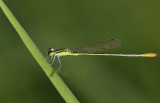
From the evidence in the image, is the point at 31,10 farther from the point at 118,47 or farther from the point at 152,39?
the point at 152,39

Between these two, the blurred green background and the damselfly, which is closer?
the blurred green background

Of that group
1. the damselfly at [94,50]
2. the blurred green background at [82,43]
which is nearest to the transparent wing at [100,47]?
the damselfly at [94,50]

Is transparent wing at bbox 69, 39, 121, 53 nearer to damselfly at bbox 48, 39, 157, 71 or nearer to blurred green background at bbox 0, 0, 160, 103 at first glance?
damselfly at bbox 48, 39, 157, 71

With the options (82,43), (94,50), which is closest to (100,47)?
(94,50)

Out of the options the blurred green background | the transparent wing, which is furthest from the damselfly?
the blurred green background

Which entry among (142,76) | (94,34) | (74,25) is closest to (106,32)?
(94,34)

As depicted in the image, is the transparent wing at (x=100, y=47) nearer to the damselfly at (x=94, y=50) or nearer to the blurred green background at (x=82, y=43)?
the damselfly at (x=94, y=50)
